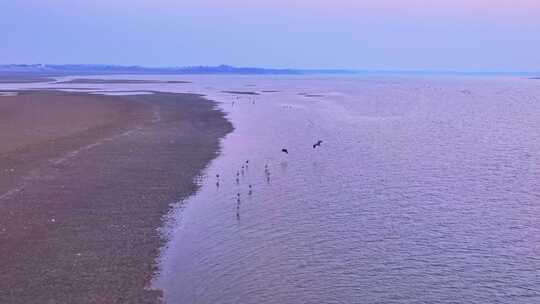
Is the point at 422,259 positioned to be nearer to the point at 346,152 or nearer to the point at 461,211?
the point at 461,211

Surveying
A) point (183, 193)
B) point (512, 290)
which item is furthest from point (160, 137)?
point (512, 290)

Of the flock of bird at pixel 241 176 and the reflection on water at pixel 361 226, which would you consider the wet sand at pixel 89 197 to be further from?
the flock of bird at pixel 241 176

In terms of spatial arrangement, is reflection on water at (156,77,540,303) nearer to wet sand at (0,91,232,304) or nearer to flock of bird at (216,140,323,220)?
flock of bird at (216,140,323,220)

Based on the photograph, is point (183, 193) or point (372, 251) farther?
point (183, 193)

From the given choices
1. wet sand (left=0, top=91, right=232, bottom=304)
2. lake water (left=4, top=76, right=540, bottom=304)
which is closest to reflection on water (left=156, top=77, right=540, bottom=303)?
lake water (left=4, top=76, right=540, bottom=304)

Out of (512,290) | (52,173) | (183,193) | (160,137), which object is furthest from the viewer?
(160,137)

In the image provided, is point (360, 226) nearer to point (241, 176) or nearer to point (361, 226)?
point (361, 226)

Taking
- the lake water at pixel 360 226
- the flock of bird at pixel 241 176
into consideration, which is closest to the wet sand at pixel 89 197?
the lake water at pixel 360 226
